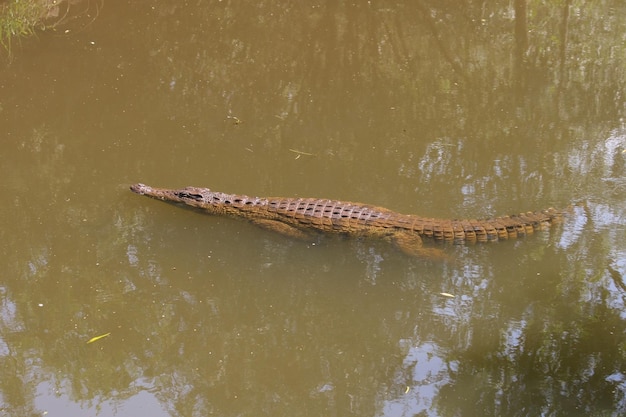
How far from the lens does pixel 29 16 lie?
31.9 feet

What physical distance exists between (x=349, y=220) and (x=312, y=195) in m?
Result: 0.72

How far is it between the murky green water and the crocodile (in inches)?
4.7

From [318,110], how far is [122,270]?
313 centimetres

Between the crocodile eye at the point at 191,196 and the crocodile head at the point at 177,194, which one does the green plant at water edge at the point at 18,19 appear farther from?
the crocodile eye at the point at 191,196

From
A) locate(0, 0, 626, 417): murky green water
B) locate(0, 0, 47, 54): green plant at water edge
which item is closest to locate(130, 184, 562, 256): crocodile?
locate(0, 0, 626, 417): murky green water

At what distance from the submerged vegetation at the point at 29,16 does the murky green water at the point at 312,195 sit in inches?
11.7

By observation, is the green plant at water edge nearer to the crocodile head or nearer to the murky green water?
the murky green water

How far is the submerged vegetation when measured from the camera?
30.6 feet

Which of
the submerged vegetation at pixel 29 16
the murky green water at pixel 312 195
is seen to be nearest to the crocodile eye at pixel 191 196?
the murky green water at pixel 312 195

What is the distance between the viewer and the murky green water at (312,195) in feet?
16.5

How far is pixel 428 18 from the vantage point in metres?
9.88

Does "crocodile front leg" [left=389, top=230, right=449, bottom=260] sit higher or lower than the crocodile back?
lower

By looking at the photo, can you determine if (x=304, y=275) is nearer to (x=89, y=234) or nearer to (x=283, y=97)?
(x=89, y=234)

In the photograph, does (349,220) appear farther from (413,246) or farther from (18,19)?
(18,19)
